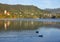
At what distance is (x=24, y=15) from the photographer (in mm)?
161875

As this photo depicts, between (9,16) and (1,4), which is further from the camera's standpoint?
(1,4)

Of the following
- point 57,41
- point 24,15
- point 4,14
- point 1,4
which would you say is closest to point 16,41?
point 57,41

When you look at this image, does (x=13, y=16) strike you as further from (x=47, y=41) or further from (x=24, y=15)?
(x=47, y=41)

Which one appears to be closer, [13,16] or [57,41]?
[57,41]

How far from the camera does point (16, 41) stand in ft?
74.9

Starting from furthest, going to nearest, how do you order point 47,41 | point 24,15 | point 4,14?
point 24,15, point 4,14, point 47,41

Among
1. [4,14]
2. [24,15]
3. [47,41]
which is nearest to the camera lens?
[47,41]

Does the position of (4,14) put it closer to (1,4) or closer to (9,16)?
(9,16)

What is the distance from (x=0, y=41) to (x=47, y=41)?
5087mm

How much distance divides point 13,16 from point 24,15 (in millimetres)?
25508

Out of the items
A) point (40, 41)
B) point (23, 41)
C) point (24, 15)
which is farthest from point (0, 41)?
point (24, 15)

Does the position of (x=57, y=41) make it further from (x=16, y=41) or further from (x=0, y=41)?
(x=0, y=41)

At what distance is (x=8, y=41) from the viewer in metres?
22.9

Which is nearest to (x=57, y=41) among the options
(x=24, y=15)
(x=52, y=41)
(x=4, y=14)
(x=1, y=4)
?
(x=52, y=41)
